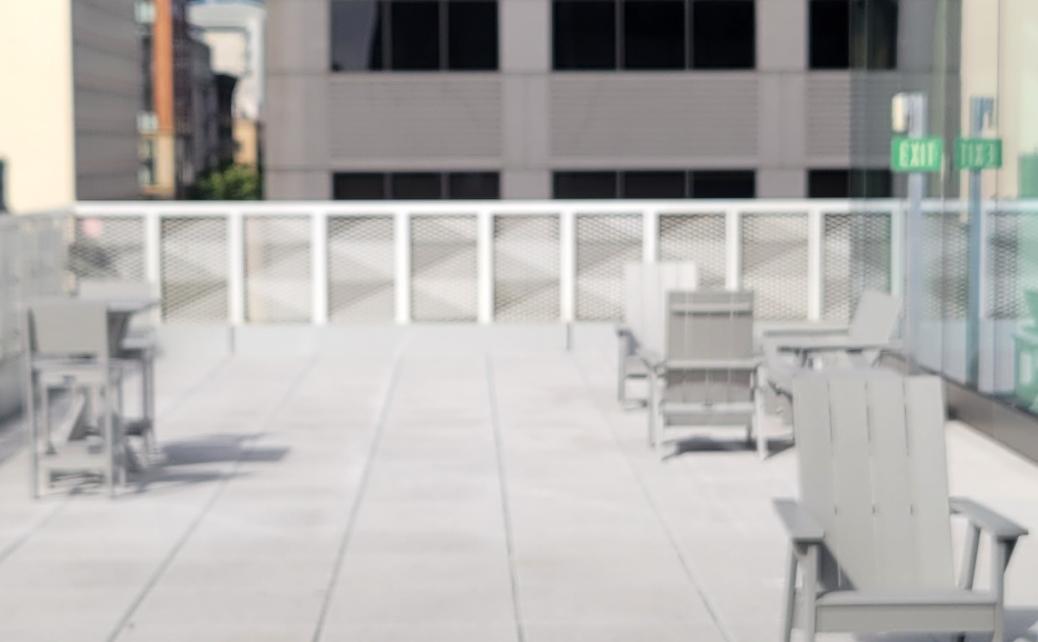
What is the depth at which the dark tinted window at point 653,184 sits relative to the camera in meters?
49.8

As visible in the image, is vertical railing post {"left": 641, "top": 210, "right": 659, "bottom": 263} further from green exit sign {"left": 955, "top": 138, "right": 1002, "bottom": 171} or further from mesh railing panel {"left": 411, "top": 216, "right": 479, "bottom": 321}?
green exit sign {"left": 955, "top": 138, "right": 1002, "bottom": 171}

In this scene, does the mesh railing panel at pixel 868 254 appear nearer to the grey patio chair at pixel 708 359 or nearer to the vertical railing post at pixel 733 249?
the vertical railing post at pixel 733 249

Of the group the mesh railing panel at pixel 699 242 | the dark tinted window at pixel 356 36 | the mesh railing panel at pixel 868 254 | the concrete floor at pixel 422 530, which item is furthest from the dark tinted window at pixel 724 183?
the concrete floor at pixel 422 530

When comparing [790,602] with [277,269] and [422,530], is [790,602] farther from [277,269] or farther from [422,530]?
[277,269]

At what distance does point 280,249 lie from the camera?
72.6ft

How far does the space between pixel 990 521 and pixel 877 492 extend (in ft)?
1.87

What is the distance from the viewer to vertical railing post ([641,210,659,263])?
22234 millimetres

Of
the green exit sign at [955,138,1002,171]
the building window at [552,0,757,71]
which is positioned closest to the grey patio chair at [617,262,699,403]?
the green exit sign at [955,138,1002,171]

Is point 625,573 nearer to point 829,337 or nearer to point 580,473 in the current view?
point 580,473

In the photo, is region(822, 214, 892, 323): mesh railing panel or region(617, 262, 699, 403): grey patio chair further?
region(822, 214, 892, 323): mesh railing panel

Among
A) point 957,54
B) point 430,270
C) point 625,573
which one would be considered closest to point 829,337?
point 957,54

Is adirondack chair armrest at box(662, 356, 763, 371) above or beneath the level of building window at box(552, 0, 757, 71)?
beneath

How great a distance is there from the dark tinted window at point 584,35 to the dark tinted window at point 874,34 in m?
30.1

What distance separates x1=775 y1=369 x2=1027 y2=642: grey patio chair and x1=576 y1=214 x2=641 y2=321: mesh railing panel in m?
13.9
